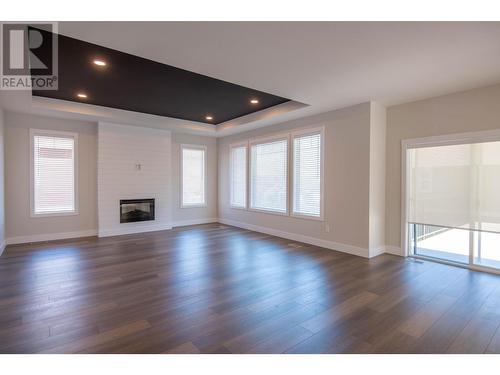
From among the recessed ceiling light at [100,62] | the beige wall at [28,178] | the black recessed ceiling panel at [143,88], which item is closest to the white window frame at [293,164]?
the black recessed ceiling panel at [143,88]

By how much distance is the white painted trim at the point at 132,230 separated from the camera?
611cm

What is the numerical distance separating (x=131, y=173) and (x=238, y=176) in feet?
9.16

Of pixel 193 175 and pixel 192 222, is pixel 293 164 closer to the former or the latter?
pixel 193 175

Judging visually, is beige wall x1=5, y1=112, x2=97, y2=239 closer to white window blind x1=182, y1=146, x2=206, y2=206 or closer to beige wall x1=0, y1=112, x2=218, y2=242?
beige wall x1=0, y1=112, x2=218, y2=242

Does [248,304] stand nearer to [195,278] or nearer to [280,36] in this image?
[195,278]

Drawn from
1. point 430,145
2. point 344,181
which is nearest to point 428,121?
point 430,145

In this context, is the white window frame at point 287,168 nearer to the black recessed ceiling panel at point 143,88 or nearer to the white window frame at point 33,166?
the black recessed ceiling panel at point 143,88

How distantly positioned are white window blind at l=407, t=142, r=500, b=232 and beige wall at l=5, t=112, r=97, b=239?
263 inches

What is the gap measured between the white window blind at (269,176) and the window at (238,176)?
33 centimetres

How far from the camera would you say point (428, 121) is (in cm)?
427

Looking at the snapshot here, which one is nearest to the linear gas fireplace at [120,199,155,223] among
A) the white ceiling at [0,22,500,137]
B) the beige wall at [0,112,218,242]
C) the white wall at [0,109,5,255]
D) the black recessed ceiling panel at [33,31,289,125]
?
the beige wall at [0,112,218,242]

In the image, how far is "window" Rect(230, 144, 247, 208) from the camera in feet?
23.7
